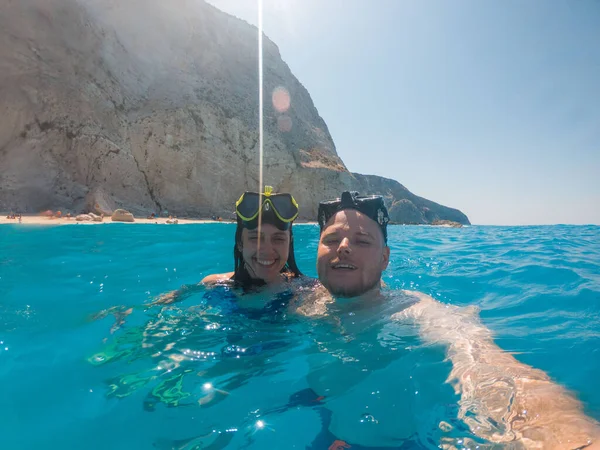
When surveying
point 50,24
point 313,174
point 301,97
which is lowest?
point 313,174

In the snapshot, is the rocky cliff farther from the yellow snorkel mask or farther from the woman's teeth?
Answer: the woman's teeth

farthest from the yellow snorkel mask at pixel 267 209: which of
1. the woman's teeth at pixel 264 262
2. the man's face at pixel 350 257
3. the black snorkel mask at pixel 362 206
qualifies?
the man's face at pixel 350 257

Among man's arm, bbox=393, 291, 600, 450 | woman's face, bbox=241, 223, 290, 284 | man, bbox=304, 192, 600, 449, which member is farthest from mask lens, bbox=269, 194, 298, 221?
man's arm, bbox=393, 291, 600, 450

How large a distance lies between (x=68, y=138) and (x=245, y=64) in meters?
20.9

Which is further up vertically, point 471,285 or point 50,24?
point 50,24

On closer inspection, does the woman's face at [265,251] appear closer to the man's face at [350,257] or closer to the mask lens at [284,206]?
the mask lens at [284,206]

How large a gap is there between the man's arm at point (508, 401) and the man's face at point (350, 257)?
0.66m

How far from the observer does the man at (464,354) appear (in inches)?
53.9

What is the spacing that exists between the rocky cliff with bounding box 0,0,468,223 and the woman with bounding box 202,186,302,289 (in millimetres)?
17946

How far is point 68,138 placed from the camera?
1881cm

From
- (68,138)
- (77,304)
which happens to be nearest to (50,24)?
(68,138)

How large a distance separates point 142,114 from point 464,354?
25762 millimetres

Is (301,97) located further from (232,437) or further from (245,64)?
(232,437)

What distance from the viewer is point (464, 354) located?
2.07 m
